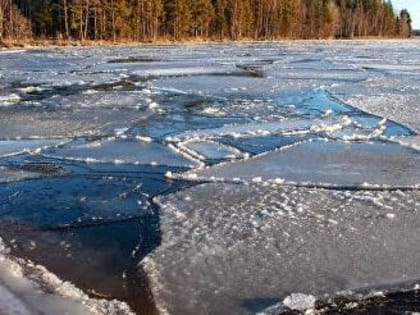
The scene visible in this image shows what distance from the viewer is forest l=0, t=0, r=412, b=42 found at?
49531 mm

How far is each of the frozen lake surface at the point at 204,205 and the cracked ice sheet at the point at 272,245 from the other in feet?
0.04

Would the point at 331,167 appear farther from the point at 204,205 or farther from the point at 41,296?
the point at 41,296

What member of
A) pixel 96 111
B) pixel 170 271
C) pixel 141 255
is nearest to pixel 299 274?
pixel 170 271

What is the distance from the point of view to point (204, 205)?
4.45 meters

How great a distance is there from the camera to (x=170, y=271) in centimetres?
326

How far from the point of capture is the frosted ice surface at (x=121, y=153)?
19.6 feet

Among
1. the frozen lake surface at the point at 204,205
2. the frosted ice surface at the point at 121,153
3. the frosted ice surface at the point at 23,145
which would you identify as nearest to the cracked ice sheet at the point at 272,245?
the frozen lake surface at the point at 204,205

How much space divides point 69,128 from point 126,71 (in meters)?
10.1

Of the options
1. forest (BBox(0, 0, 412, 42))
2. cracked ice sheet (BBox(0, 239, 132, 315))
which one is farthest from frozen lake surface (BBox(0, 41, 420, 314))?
forest (BBox(0, 0, 412, 42))

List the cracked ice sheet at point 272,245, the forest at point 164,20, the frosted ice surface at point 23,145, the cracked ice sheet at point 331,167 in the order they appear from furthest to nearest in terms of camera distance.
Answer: the forest at point 164,20, the frosted ice surface at point 23,145, the cracked ice sheet at point 331,167, the cracked ice sheet at point 272,245

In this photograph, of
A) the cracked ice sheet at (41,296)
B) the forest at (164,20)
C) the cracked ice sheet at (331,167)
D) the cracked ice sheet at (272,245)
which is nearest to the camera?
the cracked ice sheet at (41,296)

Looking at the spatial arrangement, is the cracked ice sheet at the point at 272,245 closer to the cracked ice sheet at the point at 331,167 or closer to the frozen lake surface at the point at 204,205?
the frozen lake surface at the point at 204,205

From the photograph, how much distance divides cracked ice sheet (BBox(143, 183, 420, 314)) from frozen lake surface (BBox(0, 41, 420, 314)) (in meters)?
0.01

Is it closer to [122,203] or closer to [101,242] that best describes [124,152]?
[122,203]
